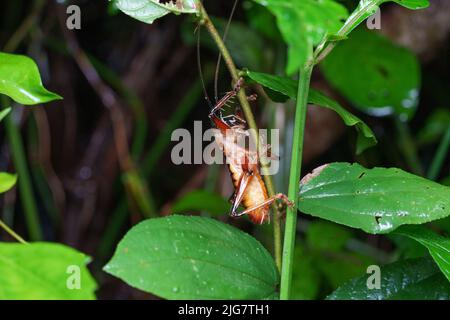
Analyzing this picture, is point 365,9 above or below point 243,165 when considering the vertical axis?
above

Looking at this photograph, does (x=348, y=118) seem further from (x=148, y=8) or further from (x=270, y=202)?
(x=148, y=8)

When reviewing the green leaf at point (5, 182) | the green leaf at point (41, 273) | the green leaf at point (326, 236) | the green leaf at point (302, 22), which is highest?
the green leaf at point (302, 22)

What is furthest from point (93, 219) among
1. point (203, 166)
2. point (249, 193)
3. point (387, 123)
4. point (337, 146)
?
point (249, 193)

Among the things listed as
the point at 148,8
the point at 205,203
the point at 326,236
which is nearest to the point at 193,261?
the point at 148,8

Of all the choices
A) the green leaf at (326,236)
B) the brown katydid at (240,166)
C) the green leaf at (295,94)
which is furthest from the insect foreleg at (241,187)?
the green leaf at (326,236)

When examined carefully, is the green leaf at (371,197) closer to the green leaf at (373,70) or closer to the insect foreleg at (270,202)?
the insect foreleg at (270,202)

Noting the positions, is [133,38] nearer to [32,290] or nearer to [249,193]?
[249,193]

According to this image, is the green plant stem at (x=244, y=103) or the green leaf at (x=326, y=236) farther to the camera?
the green leaf at (x=326, y=236)
